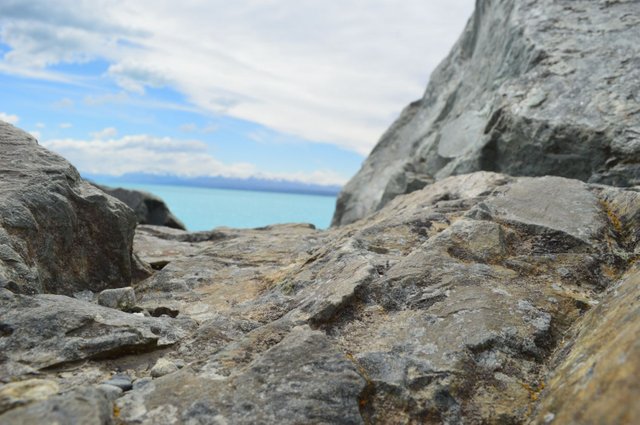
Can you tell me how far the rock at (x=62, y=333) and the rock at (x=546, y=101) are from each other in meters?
9.61

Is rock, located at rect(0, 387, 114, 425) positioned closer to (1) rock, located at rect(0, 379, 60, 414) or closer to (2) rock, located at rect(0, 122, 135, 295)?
(1) rock, located at rect(0, 379, 60, 414)

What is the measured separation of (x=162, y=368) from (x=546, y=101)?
1122cm

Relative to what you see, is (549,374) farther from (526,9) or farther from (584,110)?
(526,9)

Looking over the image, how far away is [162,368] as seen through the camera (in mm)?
5688

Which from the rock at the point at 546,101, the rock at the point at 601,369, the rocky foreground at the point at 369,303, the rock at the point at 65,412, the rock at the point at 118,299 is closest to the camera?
the rock at the point at 601,369

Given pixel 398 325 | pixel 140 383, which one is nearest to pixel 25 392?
pixel 140 383

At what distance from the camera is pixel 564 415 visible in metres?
4.23

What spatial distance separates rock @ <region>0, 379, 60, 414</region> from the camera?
14.4ft

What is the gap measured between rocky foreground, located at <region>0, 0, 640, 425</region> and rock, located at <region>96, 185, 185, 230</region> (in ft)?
38.9

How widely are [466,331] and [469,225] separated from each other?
2.53 metres

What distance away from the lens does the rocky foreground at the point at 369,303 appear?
15.8ft

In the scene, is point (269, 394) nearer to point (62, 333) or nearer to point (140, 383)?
point (140, 383)

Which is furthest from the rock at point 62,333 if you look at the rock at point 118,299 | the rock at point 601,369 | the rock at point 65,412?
the rock at point 601,369

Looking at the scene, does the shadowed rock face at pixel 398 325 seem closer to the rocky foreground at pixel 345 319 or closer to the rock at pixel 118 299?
the rocky foreground at pixel 345 319
